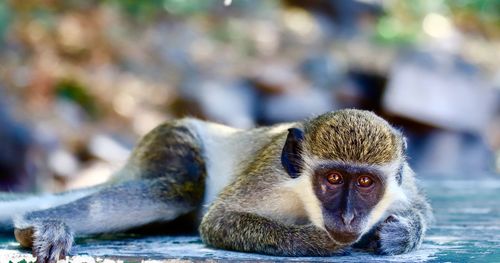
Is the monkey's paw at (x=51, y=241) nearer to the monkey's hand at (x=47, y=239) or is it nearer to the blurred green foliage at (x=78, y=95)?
the monkey's hand at (x=47, y=239)

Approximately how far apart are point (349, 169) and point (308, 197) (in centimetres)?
32

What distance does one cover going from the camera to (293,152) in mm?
4508

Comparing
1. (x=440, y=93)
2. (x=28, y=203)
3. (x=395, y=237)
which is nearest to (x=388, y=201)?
(x=395, y=237)

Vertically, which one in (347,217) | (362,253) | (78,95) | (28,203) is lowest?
(362,253)

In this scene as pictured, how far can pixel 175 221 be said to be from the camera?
5.30 metres

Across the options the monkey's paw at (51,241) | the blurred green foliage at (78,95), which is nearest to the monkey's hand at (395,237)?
the monkey's paw at (51,241)

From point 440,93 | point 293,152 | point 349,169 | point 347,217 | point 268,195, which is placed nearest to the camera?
point 347,217

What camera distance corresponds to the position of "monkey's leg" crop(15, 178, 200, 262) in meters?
4.80

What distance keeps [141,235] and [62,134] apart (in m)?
7.90

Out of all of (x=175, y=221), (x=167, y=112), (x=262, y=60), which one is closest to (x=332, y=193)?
(x=175, y=221)

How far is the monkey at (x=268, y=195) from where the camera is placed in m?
4.20

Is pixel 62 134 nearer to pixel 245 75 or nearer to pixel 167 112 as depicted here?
pixel 167 112

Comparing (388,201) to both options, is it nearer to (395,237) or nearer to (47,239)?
(395,237)

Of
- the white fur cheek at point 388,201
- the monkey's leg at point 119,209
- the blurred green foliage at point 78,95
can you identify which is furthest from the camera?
the blurred green foliage at point 78,95
